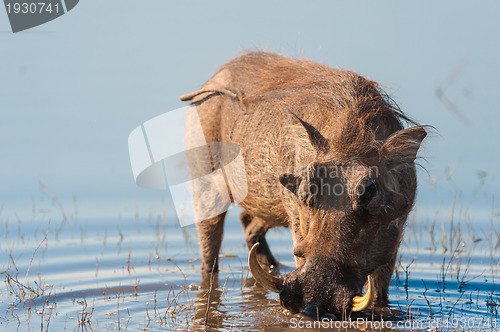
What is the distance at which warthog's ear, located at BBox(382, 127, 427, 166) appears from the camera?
13.5 ft

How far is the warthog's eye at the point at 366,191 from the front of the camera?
3.83m

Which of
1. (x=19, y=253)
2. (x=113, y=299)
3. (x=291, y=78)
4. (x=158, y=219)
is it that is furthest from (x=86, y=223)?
(x=291, y=78)

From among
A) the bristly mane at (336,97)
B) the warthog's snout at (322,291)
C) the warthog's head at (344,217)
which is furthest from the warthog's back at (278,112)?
the warthog's snout at (322,291)

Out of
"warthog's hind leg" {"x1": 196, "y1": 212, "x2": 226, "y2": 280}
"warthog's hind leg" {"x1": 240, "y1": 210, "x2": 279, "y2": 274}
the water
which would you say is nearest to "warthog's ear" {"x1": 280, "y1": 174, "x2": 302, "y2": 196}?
the water

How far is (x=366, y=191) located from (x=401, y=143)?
490mm

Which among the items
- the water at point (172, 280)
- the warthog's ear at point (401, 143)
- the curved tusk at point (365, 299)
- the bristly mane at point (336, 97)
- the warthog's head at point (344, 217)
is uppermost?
the bristly mane at point (336, 97)

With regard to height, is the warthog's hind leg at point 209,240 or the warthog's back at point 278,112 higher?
the warthog's back at point 278,112

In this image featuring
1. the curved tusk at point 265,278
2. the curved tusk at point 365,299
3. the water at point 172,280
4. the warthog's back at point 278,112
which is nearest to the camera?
the curved tusk at point 365,299

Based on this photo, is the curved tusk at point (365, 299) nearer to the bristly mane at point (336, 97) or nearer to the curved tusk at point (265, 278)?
the curved tusk at point (265, 278)

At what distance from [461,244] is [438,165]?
11.7 ft

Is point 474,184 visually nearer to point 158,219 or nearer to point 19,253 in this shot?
point 158,219

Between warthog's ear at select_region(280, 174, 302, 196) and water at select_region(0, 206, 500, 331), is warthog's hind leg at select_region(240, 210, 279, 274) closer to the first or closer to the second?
water at select_region(0, 206, 500, 331)

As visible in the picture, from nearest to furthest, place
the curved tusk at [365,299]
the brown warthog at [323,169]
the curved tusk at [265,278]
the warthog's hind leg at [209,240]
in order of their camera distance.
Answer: the curved tusk at [365,299]
the brown warthog at [323,169]
the curved tusk at [265,278]
the warthog's hind leg at [209,240]

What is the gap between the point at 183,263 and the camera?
6.89m
